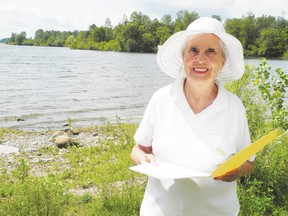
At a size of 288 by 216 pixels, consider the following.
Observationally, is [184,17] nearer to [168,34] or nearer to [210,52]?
[168,34]

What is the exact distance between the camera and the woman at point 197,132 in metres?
2.04

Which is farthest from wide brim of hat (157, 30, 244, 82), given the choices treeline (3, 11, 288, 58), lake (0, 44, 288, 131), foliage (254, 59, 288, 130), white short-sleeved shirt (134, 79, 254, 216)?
treeline (3, 11, 288, 58)

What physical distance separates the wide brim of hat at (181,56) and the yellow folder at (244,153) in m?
0.71

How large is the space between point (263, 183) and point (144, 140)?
3308 mm

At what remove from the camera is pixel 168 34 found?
99688mm

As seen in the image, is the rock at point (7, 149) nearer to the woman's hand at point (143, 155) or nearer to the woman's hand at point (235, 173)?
the woman's hand at point (143, 155)

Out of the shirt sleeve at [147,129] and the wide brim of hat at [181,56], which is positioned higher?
the wide brim of hat at [181,56]

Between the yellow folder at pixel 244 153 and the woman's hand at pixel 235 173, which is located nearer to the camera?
the yellow folder at pixel 244 153

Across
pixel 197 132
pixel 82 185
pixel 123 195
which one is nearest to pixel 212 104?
pixel 197 132

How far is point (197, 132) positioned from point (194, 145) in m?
0.08

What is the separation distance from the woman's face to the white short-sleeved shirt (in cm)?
13

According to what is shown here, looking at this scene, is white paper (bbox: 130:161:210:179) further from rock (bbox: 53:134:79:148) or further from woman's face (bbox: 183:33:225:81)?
rock (bbox: 53:134:79:148)

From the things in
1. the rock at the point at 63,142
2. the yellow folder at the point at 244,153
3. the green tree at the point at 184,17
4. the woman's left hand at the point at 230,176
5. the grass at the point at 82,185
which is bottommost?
the rock at the point at 63,142

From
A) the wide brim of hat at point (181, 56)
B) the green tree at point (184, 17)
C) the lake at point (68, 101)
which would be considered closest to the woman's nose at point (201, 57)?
the wide brim of hat at point (181, 56)
